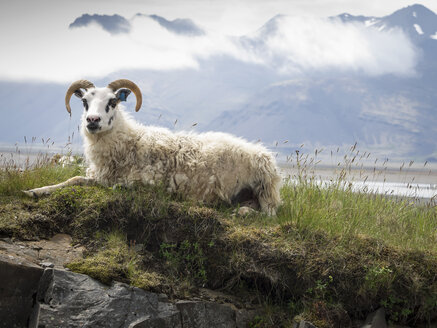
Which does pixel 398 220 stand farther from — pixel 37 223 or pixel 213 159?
pixel 37 223

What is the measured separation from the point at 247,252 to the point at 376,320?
2141mm

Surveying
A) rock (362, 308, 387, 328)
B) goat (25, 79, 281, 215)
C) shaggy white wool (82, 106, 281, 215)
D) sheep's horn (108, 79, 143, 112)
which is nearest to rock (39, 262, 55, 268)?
goat (25, 79, 281, 215)

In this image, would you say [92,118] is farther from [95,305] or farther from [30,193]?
[95,305]

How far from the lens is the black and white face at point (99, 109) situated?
850 cm

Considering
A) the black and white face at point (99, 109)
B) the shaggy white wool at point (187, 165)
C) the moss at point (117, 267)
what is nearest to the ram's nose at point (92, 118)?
the black and white face at point (99, 109)

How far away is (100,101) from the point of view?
8742mm

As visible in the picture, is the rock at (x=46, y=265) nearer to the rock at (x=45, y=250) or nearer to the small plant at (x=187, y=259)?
the rock at (x=45, y=250)

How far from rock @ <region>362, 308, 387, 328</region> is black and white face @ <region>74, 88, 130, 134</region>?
544 centimetres

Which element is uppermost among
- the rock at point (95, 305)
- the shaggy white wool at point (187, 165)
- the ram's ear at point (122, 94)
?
the ram's ear at point (122, 94)

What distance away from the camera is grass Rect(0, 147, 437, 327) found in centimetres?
722

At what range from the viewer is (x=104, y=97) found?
8.85 metres

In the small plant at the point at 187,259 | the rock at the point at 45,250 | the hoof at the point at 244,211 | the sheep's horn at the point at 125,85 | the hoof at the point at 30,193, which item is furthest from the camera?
the sheep's horn at the point at 125,85

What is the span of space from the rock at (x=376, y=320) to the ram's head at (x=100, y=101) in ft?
17.9

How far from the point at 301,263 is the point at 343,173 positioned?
3050mm
